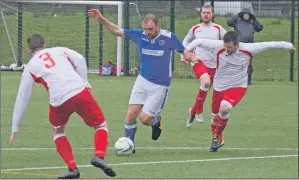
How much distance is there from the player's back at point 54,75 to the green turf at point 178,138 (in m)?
1.07

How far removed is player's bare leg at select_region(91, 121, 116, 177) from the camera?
10.6 meters

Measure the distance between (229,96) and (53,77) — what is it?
13.7 feet

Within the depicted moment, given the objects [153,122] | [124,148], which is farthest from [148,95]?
[124,148]

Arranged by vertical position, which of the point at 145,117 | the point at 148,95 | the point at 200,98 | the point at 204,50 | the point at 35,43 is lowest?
the point at 200,98

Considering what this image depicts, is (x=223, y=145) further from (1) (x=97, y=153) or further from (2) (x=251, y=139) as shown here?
(1) (x=97, y=153)

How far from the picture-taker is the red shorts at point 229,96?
14336 mm

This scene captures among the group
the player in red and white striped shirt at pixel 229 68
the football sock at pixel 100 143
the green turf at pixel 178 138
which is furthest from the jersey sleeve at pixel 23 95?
the player in red and white striped shirt at pixel 229 68

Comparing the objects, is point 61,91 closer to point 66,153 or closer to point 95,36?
point 66,153

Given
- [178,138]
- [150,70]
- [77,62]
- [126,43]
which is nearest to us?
[77,62]

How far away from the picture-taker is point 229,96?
47.3 feet

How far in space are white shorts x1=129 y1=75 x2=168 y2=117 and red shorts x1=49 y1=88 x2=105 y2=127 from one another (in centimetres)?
257

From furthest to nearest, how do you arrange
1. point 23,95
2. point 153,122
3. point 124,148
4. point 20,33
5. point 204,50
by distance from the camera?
point 20,33 → point 204,50 → point 153,122 → point 124,148 → point 23,95

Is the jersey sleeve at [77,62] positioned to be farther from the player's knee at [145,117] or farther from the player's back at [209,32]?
the player's back at [209,32]

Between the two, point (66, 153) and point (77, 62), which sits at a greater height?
point (77, 62)
